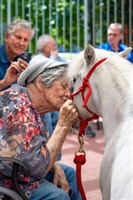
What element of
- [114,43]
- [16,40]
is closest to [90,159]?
[114,43]

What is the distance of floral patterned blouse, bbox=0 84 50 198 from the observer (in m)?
2.24

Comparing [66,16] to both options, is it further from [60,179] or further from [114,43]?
[60,179]

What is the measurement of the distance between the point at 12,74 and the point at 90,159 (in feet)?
10.1

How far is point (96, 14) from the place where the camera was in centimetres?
900

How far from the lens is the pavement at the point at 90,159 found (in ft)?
15.0

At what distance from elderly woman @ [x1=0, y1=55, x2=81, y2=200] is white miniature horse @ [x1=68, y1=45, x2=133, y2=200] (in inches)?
5.3

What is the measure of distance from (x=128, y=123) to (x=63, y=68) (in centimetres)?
81

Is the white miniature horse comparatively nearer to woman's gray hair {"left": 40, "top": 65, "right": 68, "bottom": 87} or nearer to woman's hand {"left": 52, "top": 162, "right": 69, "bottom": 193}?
woman's gray hair {"left": 40, "top": 65, "right": 68, "bottom": 87}

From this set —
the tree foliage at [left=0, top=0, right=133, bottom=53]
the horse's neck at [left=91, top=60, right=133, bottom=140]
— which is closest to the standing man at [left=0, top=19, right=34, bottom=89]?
the horse's neck at [left=91, top=60, right=133, bottom=140]

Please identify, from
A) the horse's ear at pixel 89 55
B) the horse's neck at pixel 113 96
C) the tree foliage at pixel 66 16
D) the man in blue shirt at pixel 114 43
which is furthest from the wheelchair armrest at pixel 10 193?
the tree foliage at pixel 66 16

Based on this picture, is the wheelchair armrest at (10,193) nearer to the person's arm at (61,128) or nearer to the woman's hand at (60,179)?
the person's arm at (61,128)

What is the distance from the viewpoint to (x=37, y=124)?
2.37 m

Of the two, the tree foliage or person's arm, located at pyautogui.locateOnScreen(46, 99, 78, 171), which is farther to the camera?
the tree foliage

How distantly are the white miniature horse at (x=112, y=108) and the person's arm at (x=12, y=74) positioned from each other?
2.21 feet
